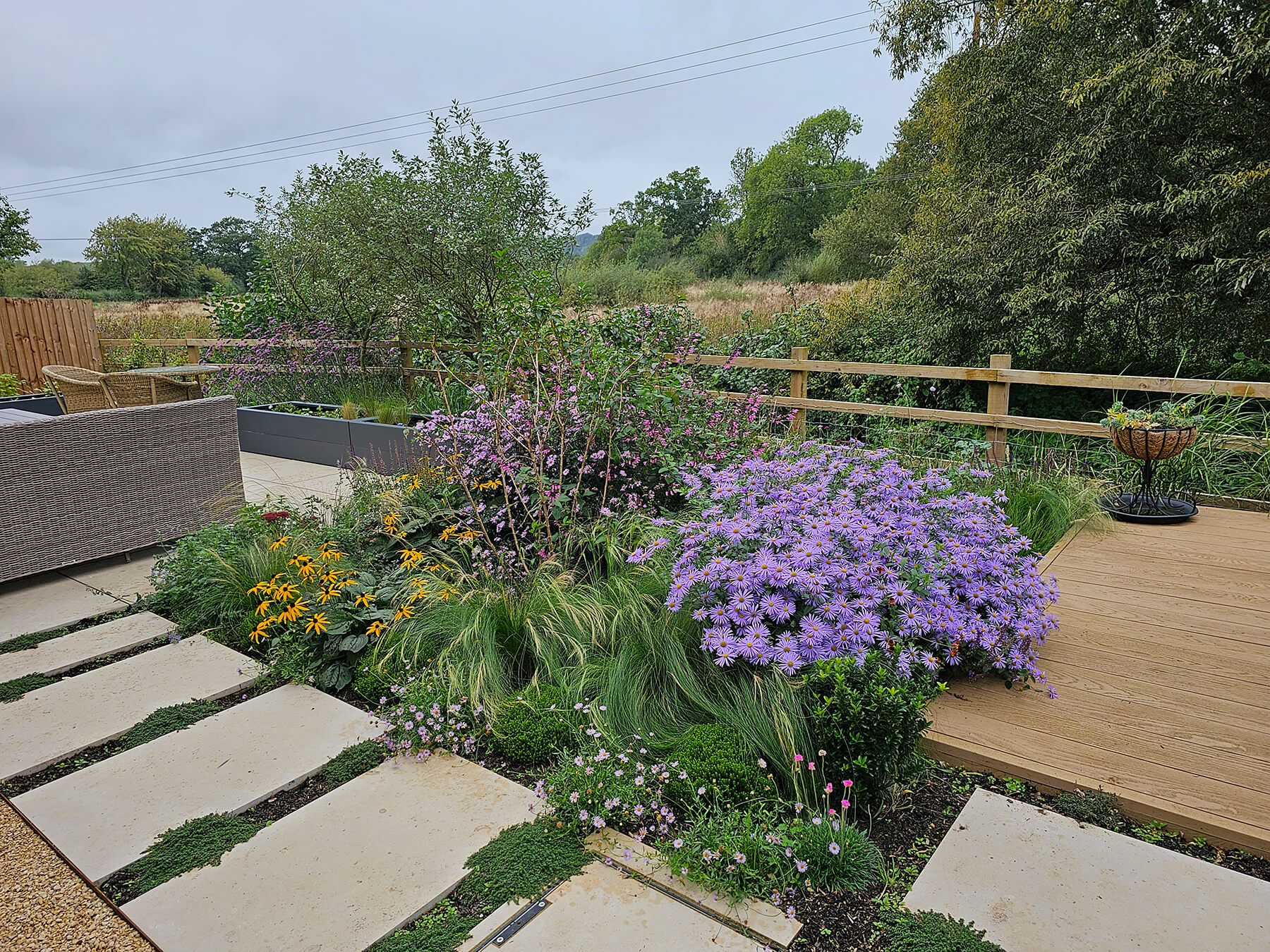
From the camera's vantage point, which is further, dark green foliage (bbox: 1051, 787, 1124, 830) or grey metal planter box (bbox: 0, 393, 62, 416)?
grey metal planter box (bbox: 0, 393, 62, 416)

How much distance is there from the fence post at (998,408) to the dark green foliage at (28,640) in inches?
200

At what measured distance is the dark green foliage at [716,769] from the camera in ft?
5.62

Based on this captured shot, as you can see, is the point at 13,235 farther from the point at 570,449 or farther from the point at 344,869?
the point at 344,869

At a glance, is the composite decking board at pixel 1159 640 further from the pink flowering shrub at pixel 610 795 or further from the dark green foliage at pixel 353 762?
the dark green foliage at pixel 353 762

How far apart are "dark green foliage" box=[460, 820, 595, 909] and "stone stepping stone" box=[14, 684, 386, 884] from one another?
2.24 feet

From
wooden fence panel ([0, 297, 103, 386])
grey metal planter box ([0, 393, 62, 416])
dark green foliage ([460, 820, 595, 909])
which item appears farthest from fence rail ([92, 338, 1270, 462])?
wooden fence panel ([0, 297, 103, 386])

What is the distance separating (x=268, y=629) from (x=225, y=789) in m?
0.90

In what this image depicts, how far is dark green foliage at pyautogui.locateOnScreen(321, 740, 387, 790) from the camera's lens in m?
1.99

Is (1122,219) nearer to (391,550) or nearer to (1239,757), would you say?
(1239,757)

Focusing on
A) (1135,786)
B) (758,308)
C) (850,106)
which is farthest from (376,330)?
(850,106)

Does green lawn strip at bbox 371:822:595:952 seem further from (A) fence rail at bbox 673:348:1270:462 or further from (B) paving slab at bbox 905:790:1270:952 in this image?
(A) fence rail at bbox 673:348:1270:462

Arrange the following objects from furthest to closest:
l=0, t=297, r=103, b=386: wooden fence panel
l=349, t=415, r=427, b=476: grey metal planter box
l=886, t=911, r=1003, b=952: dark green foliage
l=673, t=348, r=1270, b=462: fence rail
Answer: l=0, t=297, r=103, b=386: wooden fence panel < l=349, t=415, r=427, b=476: grey metal planter box < l=673, t=348, r=1270, b=462: fence rail < l=886, t=911, r=1003, b=952: dark green foliage

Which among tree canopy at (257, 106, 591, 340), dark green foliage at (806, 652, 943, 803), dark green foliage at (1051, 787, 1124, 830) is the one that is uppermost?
tree canopy at (257, 106, 591, 340)

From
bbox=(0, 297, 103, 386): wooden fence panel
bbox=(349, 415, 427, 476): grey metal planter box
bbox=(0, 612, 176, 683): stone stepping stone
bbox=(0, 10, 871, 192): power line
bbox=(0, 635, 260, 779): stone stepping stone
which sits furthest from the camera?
bbox=(0, 10, 871, 192): power line
